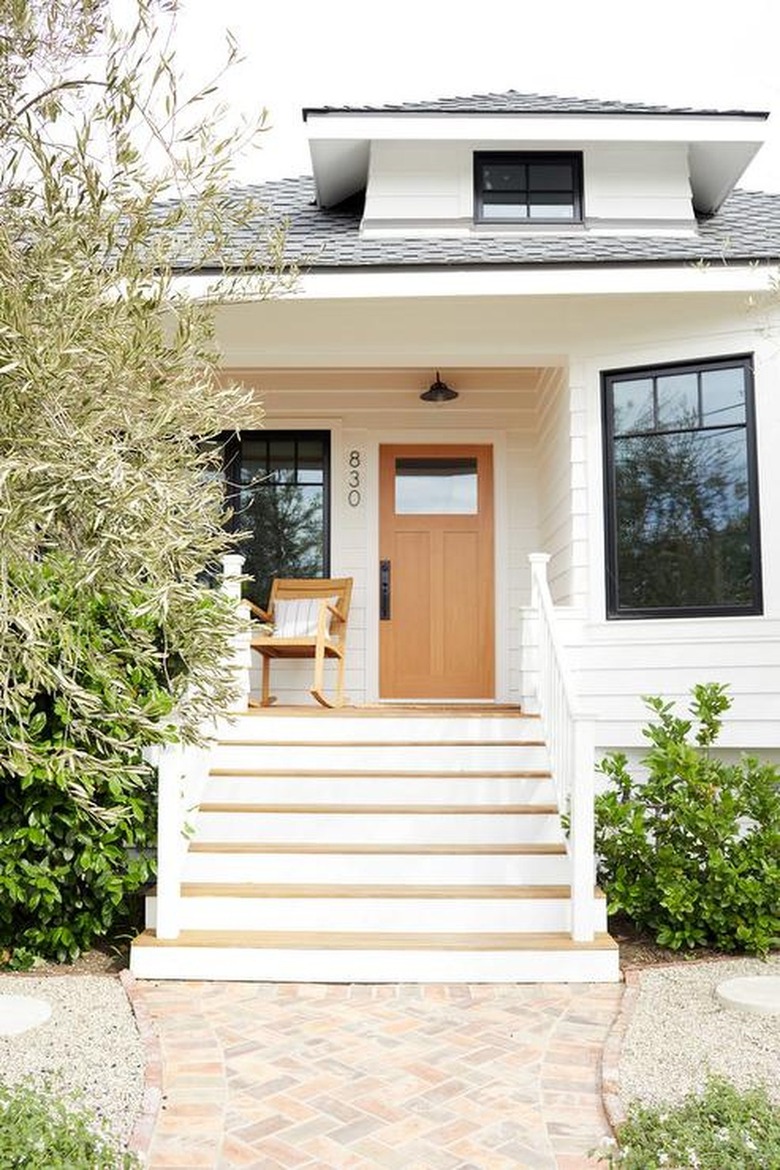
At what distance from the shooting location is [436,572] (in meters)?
8.03

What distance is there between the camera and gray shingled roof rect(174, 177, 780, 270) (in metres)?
6.14

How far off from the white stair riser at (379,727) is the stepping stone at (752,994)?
2.02m

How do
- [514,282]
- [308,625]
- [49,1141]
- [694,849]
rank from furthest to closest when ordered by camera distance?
1. [308,625]
2. [514,282]
3. [694,849]
4. [49,1141]

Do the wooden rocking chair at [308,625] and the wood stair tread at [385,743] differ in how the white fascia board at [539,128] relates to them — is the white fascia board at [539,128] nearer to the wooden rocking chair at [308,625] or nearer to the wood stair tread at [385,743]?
the wooden rocking chair at [308,625]

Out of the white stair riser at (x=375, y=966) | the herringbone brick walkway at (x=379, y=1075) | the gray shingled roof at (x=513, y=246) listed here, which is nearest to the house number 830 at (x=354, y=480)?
the gray shingled roof at (x=513, y=246)

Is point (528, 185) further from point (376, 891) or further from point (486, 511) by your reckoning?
point (376, 891)

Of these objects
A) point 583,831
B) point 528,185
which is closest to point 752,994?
point 583,831

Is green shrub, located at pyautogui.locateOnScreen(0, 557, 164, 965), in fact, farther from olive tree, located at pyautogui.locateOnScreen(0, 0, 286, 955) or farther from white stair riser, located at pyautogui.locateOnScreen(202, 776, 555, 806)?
olive tree, located at pyautogui.locateOnScreen(0, 0, 286, 955)

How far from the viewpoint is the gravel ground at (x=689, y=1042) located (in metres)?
3.18

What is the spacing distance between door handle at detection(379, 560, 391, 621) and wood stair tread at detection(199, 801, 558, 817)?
9.24 feet

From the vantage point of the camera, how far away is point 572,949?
4363mm

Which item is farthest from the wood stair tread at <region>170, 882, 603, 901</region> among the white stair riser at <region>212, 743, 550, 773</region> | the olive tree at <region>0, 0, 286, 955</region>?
the olive tree at <region>0, 0, 286, 955</region>

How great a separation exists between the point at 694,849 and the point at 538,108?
553 cm

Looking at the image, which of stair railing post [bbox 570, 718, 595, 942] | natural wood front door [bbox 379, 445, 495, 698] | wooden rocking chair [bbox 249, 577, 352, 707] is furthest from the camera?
natural wood front door [bbox 379, 445, 495, 698]
